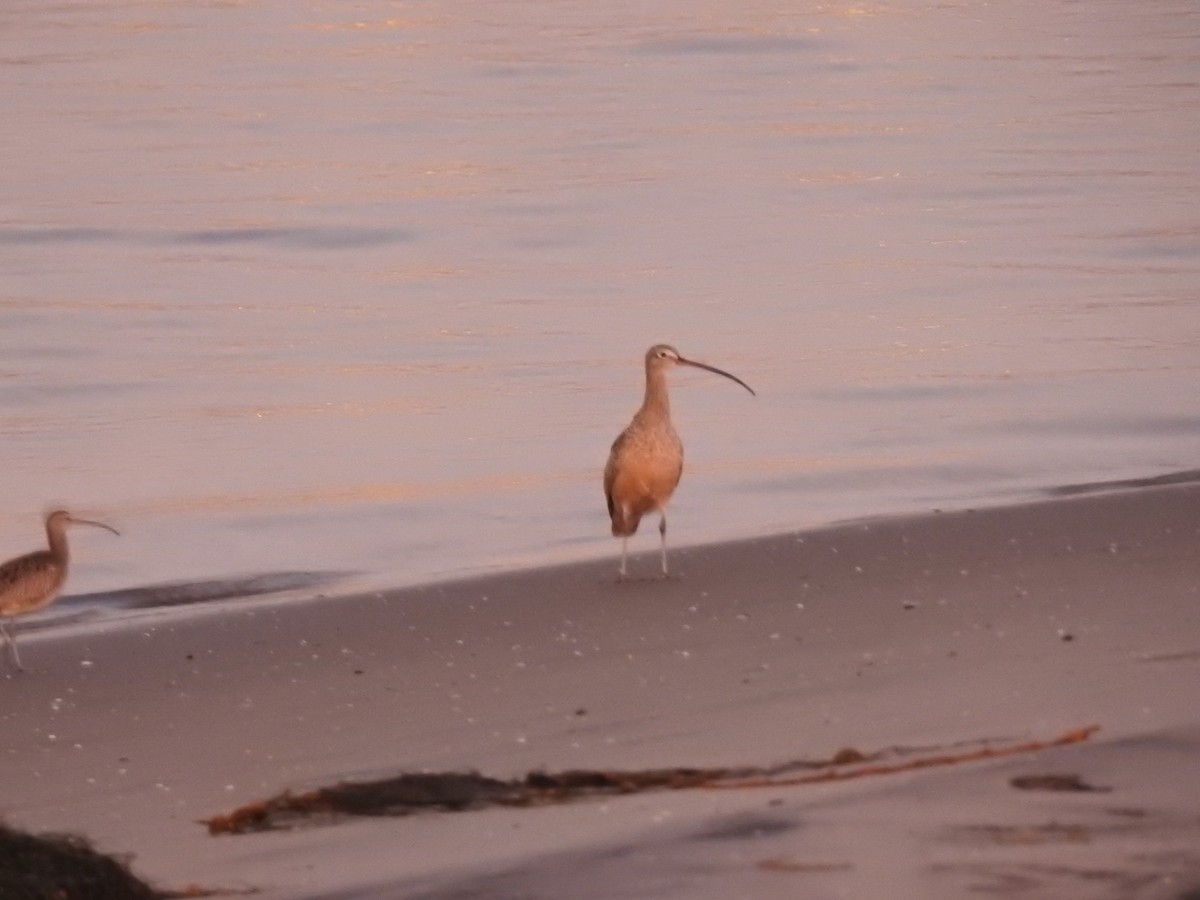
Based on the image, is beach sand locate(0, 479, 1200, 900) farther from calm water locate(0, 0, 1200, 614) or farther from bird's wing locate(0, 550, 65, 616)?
calm water locate(0, 0, 1200, 614)

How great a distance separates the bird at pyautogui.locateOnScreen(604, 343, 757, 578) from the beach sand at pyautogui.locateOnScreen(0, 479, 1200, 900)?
0.23 meters

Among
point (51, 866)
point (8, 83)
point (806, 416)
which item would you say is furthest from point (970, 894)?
point (8, 83)

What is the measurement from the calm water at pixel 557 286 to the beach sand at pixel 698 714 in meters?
1.94

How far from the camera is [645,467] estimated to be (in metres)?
11.0

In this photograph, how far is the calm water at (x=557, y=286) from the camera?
44.7 ft

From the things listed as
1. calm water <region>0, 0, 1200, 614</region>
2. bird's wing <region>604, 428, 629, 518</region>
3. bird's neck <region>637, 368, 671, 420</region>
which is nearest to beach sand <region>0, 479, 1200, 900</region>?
bird's wing <region>604, 428, 629, 518</region>

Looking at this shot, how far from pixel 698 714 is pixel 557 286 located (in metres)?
13.9

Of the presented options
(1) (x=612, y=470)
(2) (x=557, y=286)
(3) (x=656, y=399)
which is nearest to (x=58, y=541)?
(1) (x=612, y=470)

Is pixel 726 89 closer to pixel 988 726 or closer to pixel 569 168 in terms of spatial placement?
pixel 569 168

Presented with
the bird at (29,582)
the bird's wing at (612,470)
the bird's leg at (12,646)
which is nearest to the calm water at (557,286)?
the bird's wing at (612,470)

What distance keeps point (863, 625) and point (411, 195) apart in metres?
19.4

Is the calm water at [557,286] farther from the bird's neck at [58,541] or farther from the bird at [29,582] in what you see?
the bird at [29,582]

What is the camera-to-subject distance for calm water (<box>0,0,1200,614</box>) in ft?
44.7

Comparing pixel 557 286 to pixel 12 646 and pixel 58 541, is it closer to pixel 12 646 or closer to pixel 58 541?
pixel 58 541
